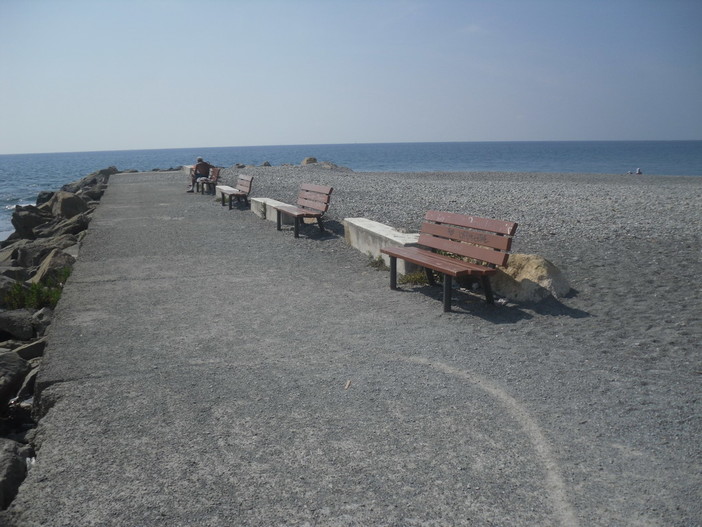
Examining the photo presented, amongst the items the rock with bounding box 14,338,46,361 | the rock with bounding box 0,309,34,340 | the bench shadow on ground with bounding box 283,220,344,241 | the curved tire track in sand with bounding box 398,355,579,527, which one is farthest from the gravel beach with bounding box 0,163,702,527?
the bench shadow on ground with bounding box 283,220,344,241

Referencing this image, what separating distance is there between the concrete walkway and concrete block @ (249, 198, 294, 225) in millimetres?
5570

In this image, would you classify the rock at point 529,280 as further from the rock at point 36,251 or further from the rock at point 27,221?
the rock at point 27,221

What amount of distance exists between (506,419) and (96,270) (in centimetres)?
646

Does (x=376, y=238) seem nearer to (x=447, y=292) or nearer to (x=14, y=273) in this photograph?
(x=447, y=292)

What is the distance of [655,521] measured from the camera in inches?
112

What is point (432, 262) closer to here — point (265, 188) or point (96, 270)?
point (96, 270)

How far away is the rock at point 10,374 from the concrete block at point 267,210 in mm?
7768

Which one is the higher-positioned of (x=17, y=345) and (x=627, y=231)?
(x=627, y=231)

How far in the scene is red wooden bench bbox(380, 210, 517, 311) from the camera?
606 centimetres

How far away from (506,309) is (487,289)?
27 cm

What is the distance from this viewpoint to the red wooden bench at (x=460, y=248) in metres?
6.06

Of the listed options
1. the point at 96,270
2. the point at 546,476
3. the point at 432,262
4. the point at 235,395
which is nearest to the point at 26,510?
the point at 235,395

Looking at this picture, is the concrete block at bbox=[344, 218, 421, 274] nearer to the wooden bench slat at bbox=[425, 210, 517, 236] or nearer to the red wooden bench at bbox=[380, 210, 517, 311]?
the red wooden bench at bbox=[380, 210, 517, 311]

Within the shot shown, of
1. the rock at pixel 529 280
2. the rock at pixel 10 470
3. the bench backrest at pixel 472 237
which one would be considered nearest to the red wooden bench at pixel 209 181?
the bench backrest at pixel 472 237
